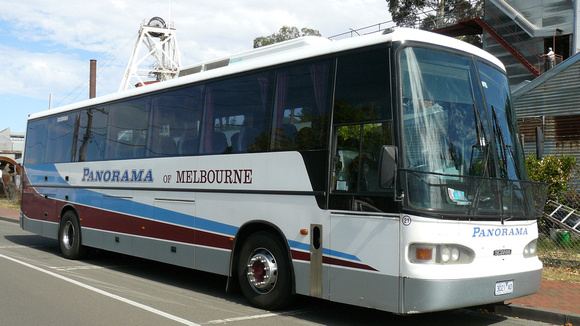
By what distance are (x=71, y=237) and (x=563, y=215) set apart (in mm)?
11403

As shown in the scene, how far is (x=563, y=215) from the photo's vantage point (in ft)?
45.7

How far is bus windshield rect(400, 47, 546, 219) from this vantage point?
Result: 6242 mm

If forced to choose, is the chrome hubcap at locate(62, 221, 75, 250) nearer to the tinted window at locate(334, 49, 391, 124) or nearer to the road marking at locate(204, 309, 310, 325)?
the road marking at locate(204, 309, 310, 325)

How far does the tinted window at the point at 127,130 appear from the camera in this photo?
10727 millimetres

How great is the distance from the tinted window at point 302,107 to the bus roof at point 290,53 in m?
0.23

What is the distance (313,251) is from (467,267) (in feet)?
6.09

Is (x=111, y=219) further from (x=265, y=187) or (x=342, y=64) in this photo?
(x=342, y=64)

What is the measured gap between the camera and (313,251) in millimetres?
7219

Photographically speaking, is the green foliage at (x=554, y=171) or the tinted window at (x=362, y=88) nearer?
the tinted window at (x=362, y=88)

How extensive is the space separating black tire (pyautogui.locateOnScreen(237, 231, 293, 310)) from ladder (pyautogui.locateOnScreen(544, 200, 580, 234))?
25.2ft

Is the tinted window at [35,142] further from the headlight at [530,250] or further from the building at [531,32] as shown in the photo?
the building at [531,32]

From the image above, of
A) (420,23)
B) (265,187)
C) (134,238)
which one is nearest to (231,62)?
(265,187)

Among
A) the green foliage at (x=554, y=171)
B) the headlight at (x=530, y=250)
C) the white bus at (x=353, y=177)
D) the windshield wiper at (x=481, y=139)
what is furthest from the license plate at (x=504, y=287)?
the green foliage at (x=554, y=171)

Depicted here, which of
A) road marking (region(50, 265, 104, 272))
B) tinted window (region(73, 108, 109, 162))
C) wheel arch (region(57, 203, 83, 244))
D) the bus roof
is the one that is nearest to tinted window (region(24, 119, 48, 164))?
wheel arch (region(57, 203, 83, 244))
